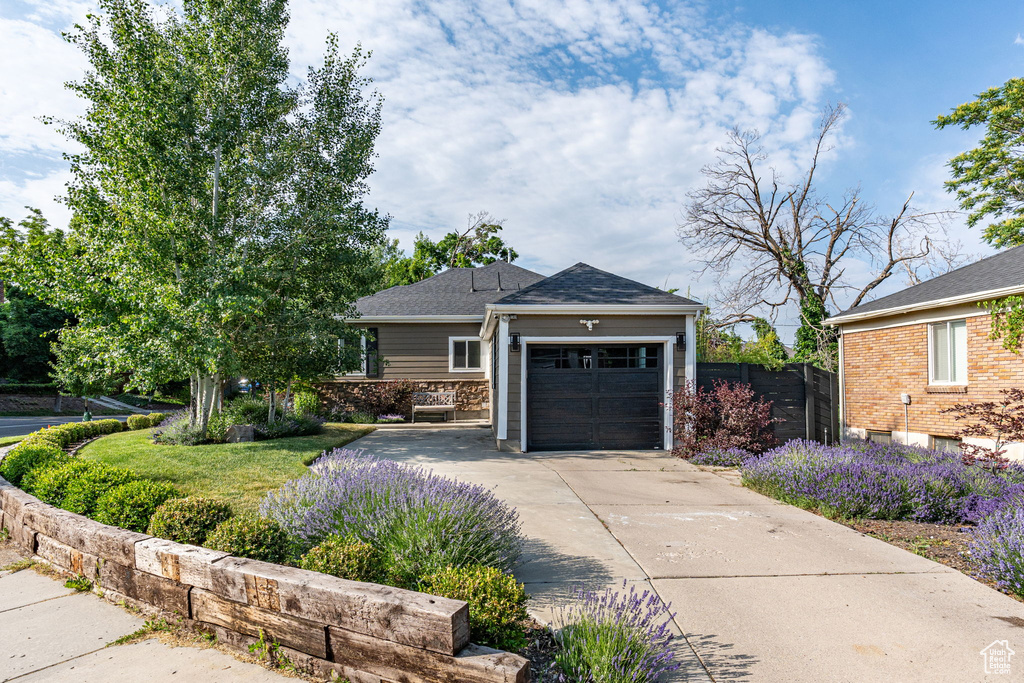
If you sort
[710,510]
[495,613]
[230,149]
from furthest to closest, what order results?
[230,149] → [710,510] → [495,613]

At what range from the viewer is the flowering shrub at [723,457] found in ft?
29.7

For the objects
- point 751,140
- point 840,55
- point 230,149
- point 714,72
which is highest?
point 751,140

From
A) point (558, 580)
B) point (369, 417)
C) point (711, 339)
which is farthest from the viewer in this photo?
point (711, 339)

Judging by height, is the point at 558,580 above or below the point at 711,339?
below

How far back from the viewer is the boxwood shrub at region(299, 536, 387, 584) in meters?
3.13

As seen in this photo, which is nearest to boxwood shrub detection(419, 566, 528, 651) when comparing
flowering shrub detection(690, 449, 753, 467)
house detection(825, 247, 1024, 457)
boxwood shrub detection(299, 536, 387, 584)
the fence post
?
boxwood shrub detection(299, 536, 387, 584)

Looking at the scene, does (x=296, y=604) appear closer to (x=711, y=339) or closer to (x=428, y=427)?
(x=428, y=427)

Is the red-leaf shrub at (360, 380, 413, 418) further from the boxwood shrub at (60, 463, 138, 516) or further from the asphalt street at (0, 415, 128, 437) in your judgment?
the boxwood shrub at (60, 463, 138, 516)

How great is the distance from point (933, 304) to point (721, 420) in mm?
5159

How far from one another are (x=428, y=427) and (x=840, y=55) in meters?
12.6

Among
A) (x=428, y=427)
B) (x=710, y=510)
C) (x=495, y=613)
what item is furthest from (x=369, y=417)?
(x=495, y=613)

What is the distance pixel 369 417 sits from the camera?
53.8 feet

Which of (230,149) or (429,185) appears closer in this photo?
(230,149)

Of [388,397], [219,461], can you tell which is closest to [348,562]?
[219,461]
